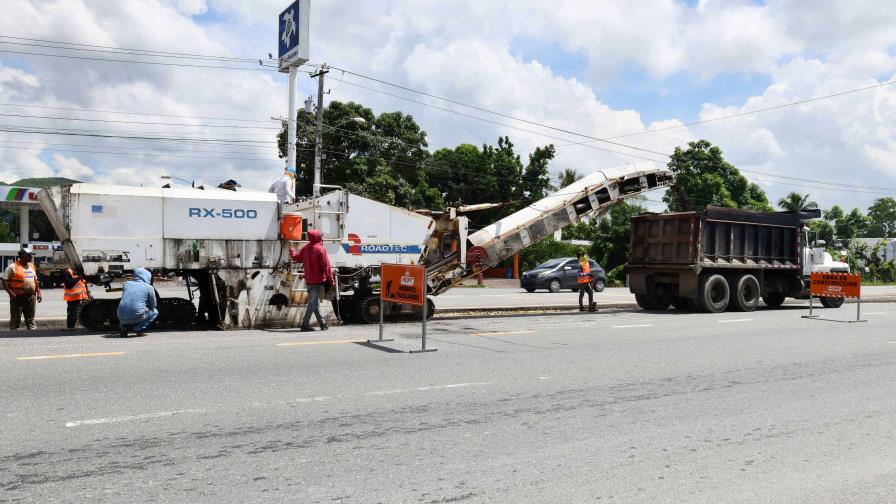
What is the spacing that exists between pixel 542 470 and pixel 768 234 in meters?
16.7

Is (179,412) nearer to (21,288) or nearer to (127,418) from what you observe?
(127,418)

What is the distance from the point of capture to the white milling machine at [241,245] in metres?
11.2

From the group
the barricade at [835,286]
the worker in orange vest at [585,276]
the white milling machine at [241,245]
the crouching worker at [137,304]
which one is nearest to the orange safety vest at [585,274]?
the worker in orange vest at [585,276]

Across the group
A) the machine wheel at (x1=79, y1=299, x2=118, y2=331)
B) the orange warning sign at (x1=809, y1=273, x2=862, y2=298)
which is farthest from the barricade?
the machine wheel at (x1=79, y1=299, x2=118, y2=331)

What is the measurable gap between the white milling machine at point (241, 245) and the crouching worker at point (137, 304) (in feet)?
2.05

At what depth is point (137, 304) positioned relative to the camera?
1070cm

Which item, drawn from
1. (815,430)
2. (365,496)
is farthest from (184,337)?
(815,430)

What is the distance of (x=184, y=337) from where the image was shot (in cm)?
1103

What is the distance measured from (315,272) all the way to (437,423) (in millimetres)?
6600

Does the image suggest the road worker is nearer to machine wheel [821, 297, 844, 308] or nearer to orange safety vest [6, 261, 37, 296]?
orange safety vest [6, 261, 37, 296]

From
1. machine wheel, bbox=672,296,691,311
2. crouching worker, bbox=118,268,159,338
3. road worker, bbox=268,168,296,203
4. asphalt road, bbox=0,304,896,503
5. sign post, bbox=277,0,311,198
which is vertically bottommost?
asphalt road, bbox=0,304,896,503

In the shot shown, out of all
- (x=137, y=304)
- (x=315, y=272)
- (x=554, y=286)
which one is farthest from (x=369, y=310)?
(x=554, y=286)

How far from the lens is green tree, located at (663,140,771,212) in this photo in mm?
52188

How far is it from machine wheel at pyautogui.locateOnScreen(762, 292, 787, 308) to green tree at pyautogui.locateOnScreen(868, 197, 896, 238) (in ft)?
376
